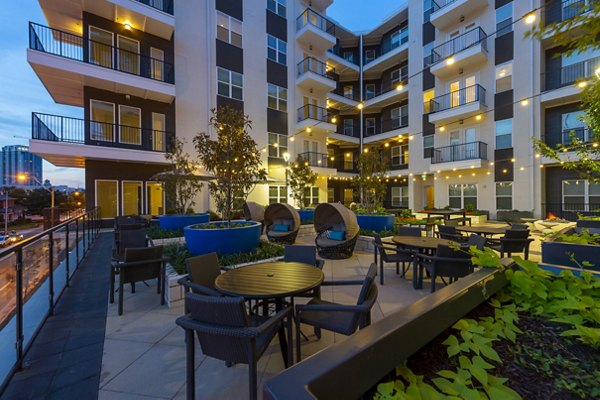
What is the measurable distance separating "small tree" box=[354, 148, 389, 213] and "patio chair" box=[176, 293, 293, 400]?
31.5ft

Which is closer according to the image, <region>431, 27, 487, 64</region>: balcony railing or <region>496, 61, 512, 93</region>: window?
<region>496, 61, 512, 93</region>: window

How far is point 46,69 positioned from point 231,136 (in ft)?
33.8

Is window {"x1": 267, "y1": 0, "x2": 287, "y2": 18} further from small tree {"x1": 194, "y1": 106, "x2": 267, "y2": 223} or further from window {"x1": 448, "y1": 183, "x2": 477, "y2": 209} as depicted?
window {"x1": 448, "y1": 183, "x2": 477, "y2": 209}

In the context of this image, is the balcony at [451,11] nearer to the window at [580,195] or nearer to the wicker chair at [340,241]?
the window at [580,195]

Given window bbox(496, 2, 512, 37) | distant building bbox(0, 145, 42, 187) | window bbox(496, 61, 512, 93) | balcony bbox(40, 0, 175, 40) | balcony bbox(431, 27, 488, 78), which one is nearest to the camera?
balcony bbox(40, 0, 175, 40)

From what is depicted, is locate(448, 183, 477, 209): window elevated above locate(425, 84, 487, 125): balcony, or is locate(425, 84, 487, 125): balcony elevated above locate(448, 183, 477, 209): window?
locate(425, 84, 487, 125): balcony

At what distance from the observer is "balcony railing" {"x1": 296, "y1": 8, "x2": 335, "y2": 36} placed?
1923 centimetres

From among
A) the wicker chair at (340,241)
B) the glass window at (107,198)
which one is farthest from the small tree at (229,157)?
the glass window at (107,198)

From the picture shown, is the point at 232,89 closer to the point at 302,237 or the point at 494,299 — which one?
the point at 302,237

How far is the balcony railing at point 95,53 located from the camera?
10664 mm

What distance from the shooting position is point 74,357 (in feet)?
9.20

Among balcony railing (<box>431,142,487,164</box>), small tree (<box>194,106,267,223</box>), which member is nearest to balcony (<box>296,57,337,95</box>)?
balcony railing (<box>431,142,487,164</box>)

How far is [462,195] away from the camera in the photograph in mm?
16875

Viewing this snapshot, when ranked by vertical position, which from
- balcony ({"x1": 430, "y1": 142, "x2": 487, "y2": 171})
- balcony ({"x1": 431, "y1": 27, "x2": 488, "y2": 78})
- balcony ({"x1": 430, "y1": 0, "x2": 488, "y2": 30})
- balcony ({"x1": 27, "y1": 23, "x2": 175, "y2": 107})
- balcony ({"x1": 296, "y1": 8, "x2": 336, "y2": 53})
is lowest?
balcony ({"x1": 430, "y1": 142, "x2": 487, "y2": 171})
